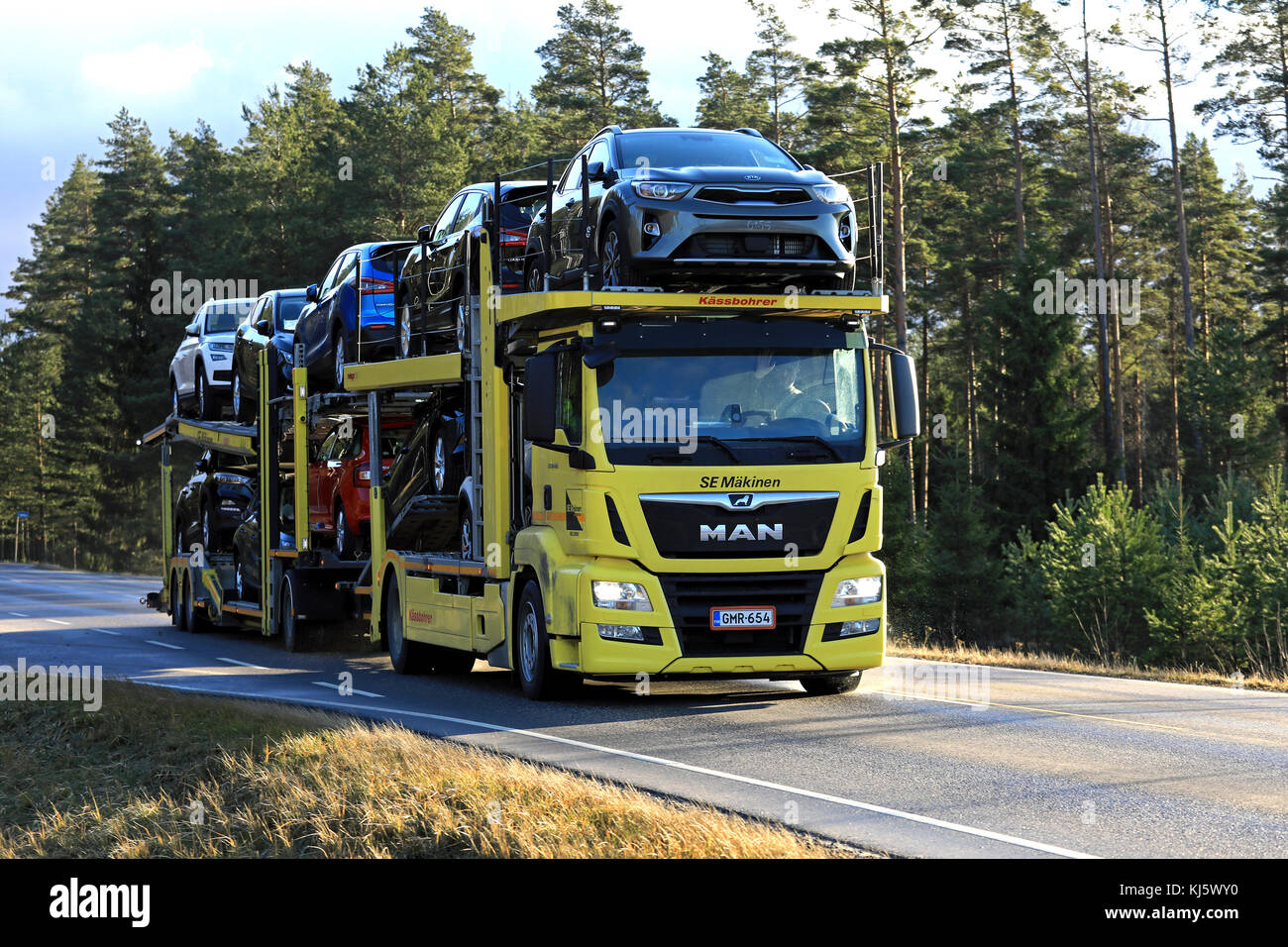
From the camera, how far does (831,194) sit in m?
12.1

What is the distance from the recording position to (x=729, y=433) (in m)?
11.7

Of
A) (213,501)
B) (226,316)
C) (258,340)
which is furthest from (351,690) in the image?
(226,316)

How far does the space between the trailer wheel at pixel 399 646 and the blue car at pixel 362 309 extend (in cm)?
263

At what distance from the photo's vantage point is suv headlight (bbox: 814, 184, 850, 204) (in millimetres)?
12055

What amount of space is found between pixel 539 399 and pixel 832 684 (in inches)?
149

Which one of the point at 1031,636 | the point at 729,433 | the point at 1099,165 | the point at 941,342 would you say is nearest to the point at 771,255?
the point at 729,433

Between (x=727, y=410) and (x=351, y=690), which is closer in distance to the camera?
(x=727, y=410)

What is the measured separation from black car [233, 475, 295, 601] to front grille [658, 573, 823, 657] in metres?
9.04

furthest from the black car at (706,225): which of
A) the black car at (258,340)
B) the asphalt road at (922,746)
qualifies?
the black car at (258,340)

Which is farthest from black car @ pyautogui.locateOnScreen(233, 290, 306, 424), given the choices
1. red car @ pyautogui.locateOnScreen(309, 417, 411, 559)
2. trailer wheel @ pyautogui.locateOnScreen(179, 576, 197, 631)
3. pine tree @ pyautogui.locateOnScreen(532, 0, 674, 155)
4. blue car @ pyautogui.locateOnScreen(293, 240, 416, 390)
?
pine tree @ pyautogui.locateOnScreen(532, 0, 674, 155)

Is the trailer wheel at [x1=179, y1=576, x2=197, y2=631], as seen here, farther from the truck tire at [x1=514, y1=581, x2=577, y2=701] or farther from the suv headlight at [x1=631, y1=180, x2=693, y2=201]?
the suv headlight at [x1=631, y1=180, x2=693, y2=201]

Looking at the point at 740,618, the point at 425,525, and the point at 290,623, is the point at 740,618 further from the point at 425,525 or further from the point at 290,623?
the point at 290,623

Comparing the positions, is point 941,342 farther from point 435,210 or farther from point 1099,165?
point 435,210
